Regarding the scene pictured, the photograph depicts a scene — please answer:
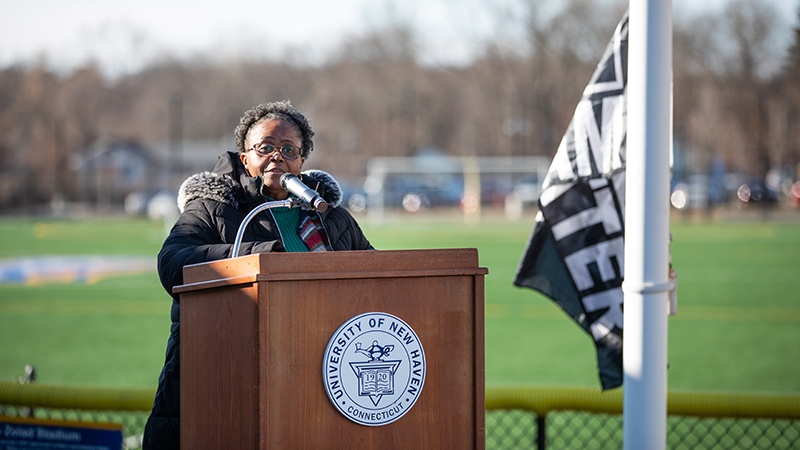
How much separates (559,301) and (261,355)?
208cm

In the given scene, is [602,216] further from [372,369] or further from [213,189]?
[372,369]

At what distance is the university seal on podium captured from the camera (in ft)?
6.40

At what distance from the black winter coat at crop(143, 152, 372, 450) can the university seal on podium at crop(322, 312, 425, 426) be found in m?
0.53

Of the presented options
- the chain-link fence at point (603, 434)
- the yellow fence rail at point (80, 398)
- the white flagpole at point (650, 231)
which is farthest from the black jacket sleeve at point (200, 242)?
the chain-link fence at point (603, 434)

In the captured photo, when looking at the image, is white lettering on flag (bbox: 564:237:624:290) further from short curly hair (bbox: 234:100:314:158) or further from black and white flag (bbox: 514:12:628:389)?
short curly hair (bbox: 234:100:314:158)

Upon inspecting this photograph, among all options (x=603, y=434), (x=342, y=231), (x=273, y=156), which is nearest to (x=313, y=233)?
(x=342, y=231)

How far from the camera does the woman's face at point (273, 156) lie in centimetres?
274

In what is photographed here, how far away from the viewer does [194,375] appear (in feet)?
7.15

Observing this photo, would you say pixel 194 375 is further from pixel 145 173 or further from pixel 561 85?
pixel 145 173

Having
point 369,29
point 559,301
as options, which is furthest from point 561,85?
point 559,301

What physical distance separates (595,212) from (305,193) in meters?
1.70

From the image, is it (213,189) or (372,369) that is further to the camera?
(213,189)

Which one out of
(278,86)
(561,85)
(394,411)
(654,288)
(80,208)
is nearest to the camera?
(394,411)

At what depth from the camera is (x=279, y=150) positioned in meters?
2.78
